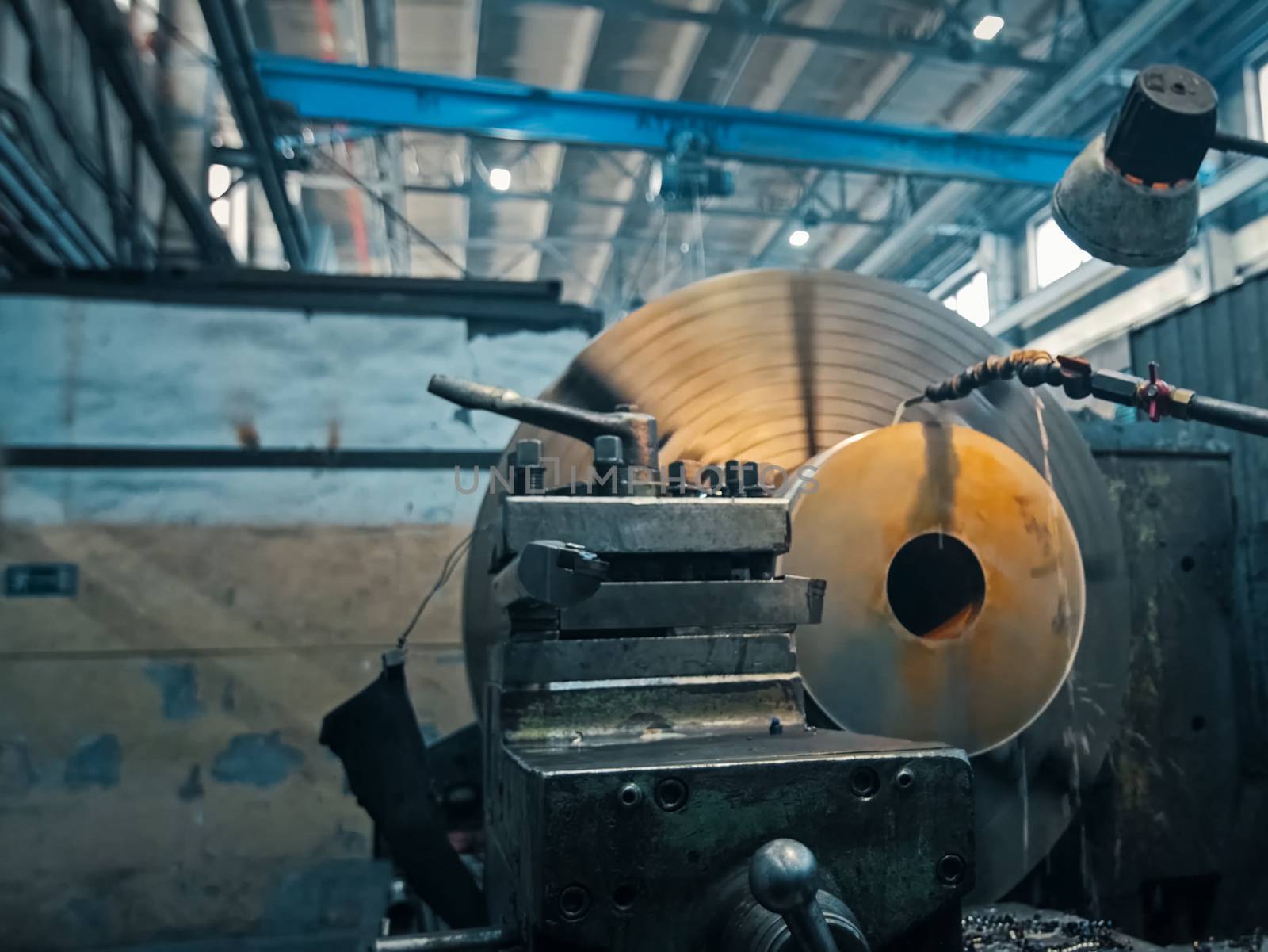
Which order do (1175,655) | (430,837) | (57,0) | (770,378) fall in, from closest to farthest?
(430,837), (770,378), (1175,655), (57,0)

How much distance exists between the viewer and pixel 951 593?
46.6 inches

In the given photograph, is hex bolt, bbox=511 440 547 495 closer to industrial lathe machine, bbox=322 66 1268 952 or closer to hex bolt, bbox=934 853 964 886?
industrial lathe machine, bbox=322 66 1268 952

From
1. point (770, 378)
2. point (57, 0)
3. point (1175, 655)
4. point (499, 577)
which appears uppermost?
point (57, 0)

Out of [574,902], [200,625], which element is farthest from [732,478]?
[200,625]

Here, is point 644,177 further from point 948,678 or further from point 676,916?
point 676,916

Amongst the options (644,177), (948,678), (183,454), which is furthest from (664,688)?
(644,177)

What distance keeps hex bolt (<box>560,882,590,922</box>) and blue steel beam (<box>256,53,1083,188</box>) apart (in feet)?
11.2

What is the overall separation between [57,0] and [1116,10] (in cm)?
411

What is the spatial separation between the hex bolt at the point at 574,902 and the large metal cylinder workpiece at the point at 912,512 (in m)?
0.48

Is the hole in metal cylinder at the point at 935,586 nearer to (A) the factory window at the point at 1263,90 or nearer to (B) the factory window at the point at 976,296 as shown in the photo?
(A) the factory window at the point at 1263,90

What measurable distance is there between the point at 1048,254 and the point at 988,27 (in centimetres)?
161

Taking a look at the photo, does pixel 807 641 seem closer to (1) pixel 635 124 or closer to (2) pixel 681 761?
(2) pixel 681 761

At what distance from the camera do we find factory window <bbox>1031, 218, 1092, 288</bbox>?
17.7 feet

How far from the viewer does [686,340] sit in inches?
54.4
